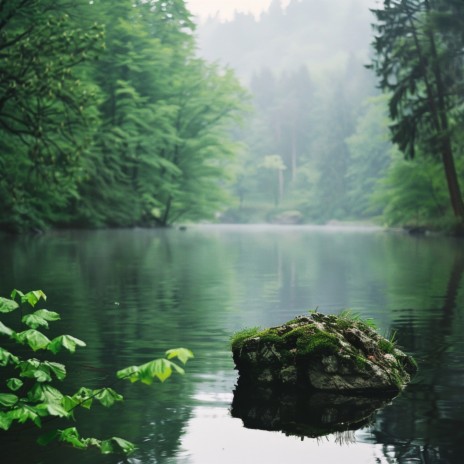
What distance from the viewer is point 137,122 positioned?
57.7 meters

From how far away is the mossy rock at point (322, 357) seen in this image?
7.67 meters

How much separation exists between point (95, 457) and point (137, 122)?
53.1 m

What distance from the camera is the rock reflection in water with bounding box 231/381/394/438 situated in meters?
6.51

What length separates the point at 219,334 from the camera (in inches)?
460

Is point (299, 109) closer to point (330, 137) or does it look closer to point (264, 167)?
point (264, 167)

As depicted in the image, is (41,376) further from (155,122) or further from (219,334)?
(155,122)

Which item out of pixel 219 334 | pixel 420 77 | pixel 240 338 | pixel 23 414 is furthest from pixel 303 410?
pixel 420 77

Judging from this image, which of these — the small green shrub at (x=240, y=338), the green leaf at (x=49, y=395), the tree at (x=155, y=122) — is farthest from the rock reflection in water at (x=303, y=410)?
the tree at (x=155, y=122)

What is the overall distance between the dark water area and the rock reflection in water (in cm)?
14

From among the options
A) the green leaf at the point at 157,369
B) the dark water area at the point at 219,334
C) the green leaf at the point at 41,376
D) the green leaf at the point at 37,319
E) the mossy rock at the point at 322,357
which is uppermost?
the green leaf at the point at 37,319

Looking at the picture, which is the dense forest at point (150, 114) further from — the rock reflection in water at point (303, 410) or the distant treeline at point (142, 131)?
the rock reflection in water at point (303, 410)

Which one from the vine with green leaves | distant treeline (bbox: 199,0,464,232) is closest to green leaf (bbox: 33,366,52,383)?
the vine with green leaves

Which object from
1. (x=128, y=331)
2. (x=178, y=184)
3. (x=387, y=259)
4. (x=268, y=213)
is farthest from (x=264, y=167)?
(x=128, y=331)

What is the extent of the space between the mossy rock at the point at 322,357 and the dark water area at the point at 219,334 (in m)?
0.28
